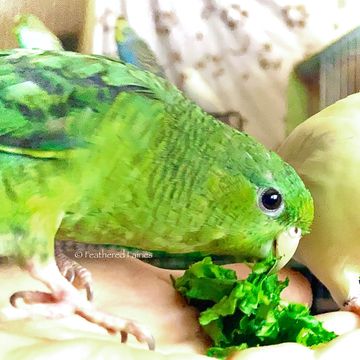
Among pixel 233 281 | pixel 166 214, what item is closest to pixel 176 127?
pixel 166 214

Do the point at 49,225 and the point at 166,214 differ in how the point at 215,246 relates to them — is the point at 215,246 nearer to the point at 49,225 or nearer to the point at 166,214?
the point at 166,214

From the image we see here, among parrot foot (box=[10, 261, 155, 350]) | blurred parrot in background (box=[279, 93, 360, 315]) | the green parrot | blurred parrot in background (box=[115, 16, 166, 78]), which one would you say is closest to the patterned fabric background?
blurred parrot in background (box=[115, 16, 166, 78])

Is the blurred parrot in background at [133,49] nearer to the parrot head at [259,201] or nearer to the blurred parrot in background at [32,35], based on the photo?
the blurred parrot in background at [32,35]

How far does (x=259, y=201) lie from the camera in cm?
70

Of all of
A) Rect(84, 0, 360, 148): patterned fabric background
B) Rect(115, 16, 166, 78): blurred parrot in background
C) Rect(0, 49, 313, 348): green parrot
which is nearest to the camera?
Rect(0, 49, 313, 348): green parrot

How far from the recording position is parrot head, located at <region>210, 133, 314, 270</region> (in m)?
0.69

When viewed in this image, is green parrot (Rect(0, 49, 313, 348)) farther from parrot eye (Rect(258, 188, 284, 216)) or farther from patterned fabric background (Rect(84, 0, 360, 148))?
patterned fabric background (Rect(84, 0, 360, 148))

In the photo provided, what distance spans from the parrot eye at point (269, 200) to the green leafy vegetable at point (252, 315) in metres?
0.07

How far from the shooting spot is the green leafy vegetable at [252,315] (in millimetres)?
685

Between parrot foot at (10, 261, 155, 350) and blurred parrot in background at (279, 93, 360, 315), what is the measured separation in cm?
28

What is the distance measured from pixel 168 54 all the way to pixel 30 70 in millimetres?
393

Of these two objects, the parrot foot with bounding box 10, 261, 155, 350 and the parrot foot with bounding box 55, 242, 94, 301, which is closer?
the parrot foot with bounding box 10, 261, 155, 350

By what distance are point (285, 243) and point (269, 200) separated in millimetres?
77

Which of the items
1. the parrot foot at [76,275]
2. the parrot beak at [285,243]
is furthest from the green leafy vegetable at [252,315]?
the parrot foot at [76,275]
